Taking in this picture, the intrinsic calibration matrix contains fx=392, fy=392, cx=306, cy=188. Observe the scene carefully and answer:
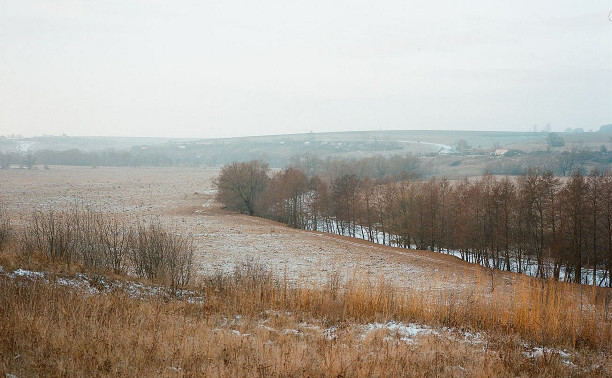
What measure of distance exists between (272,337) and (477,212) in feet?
115

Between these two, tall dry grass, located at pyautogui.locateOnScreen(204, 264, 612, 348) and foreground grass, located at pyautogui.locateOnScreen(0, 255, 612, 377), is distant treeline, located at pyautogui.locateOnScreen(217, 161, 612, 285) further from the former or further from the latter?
foreground grass, located at pyautogui.locateOnScreen(0, 255, 612, 377)

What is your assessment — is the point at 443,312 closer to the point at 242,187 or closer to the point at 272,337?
the point at 272,337

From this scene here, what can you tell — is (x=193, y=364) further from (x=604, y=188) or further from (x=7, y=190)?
(x=7, y=190)

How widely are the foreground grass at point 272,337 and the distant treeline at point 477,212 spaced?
34.2ft

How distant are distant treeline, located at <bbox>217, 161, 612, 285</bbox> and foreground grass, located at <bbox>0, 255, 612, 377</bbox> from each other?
10.4 m

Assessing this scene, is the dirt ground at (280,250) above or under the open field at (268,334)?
under

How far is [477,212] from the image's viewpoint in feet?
129

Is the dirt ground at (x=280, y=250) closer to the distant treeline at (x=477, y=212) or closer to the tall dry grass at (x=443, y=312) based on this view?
the distant treeline at (x=477, y=212)

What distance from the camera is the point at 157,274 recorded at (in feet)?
53.2

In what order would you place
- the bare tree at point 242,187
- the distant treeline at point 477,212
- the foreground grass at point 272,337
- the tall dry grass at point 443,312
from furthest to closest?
the bare tree at point 242,187 → the distant treeline at point 477,212 → the tall dry grass at point 443,312 → the foreground grass at point 272,337

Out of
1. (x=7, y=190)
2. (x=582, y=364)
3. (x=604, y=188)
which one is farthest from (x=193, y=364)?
(x=7, y=190)

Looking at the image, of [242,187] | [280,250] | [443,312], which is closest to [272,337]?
[443,312]

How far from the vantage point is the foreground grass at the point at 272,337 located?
6.80 meters

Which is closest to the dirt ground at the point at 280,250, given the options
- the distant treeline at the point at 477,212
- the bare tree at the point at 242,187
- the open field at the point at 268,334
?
the bare tree at the point at 242,187
